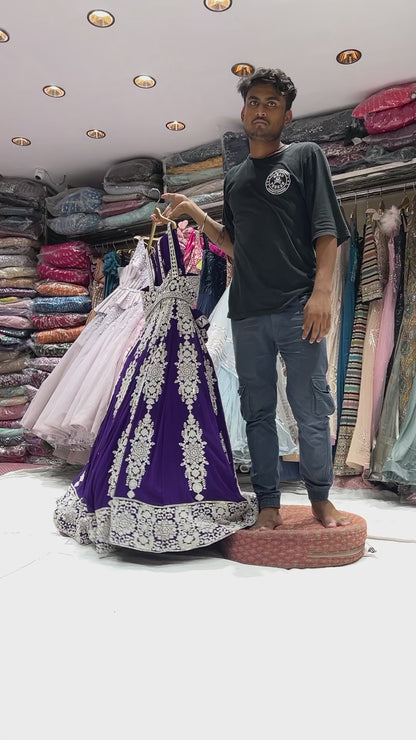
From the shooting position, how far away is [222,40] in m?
2.44

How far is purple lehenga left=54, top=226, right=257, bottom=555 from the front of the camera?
55.6 inches

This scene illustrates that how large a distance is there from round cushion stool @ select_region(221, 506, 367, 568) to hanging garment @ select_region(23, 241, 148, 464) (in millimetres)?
1288

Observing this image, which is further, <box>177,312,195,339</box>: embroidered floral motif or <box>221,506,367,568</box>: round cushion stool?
<box>177,312,195,339</box>: embroidered floral motif

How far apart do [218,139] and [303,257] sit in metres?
2.14

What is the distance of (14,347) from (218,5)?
2.43m

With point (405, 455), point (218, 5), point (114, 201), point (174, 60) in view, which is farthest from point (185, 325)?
point (114, 201)

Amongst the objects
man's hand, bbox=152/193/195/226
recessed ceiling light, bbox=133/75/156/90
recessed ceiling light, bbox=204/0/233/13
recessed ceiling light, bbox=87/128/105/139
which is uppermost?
recessed ceiling light, bbox=204/0/233/13

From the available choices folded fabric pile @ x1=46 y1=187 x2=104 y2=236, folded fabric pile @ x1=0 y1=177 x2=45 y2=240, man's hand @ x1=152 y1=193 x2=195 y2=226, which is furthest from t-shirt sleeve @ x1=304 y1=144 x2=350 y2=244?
folded fabric pile @ x1=0 y1=177 x2=45 y2=240

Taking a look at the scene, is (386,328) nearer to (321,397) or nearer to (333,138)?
(333,138)

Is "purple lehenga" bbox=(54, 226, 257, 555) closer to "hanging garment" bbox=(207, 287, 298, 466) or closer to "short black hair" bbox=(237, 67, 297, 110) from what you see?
"short black hair" bbox=(237, 67, 297, 110)

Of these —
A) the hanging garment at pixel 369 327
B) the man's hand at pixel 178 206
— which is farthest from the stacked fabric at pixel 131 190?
the man's hand at pixel 178 206

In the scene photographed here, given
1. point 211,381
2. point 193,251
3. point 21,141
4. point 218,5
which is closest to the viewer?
point 211,381

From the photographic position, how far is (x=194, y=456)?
1470mm

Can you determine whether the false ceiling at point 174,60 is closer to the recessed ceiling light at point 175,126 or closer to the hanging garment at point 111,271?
the recessed ceiling light at point 175,126
